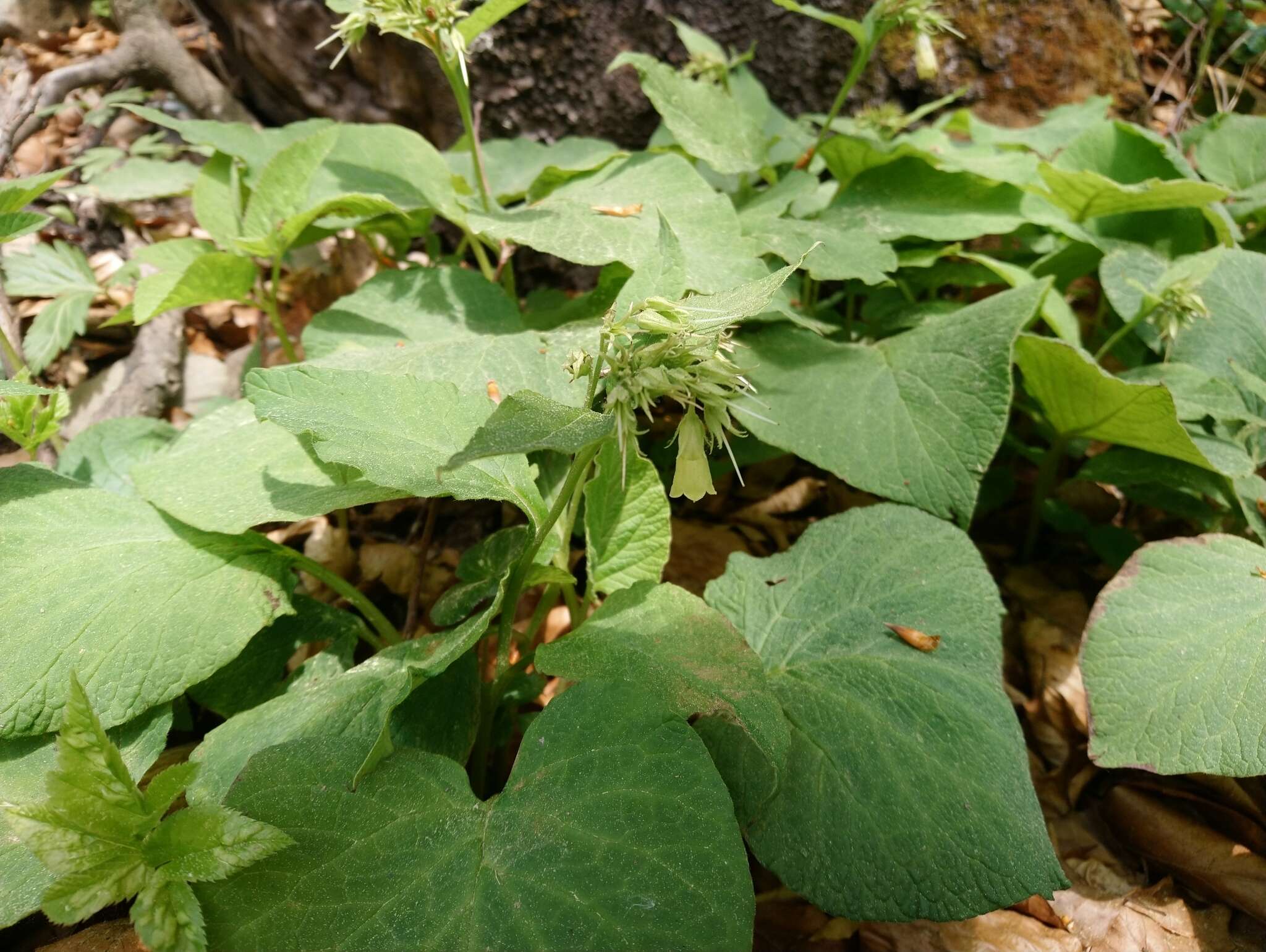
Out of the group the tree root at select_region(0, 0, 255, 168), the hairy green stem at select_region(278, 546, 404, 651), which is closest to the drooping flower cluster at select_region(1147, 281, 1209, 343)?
the hairy green stem at select_region(278, 546, 404, 651)

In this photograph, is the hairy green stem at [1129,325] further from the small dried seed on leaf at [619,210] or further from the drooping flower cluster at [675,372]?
the drooping flower cluster at [675,372]

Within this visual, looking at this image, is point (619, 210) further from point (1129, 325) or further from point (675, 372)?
point (1129, 325)

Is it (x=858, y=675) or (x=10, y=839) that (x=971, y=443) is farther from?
(x=10, y=839)

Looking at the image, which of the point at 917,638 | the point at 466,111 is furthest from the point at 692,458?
the point at 466,111

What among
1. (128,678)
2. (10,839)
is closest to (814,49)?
(128,678)

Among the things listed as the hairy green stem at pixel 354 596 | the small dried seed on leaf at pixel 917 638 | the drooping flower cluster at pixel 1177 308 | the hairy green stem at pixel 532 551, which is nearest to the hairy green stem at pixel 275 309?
the hairy green stem at pixel 354 596

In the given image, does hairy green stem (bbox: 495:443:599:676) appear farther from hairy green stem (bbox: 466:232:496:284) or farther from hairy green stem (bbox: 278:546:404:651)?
hairy green stem (bbox: 466:232:496:284)
